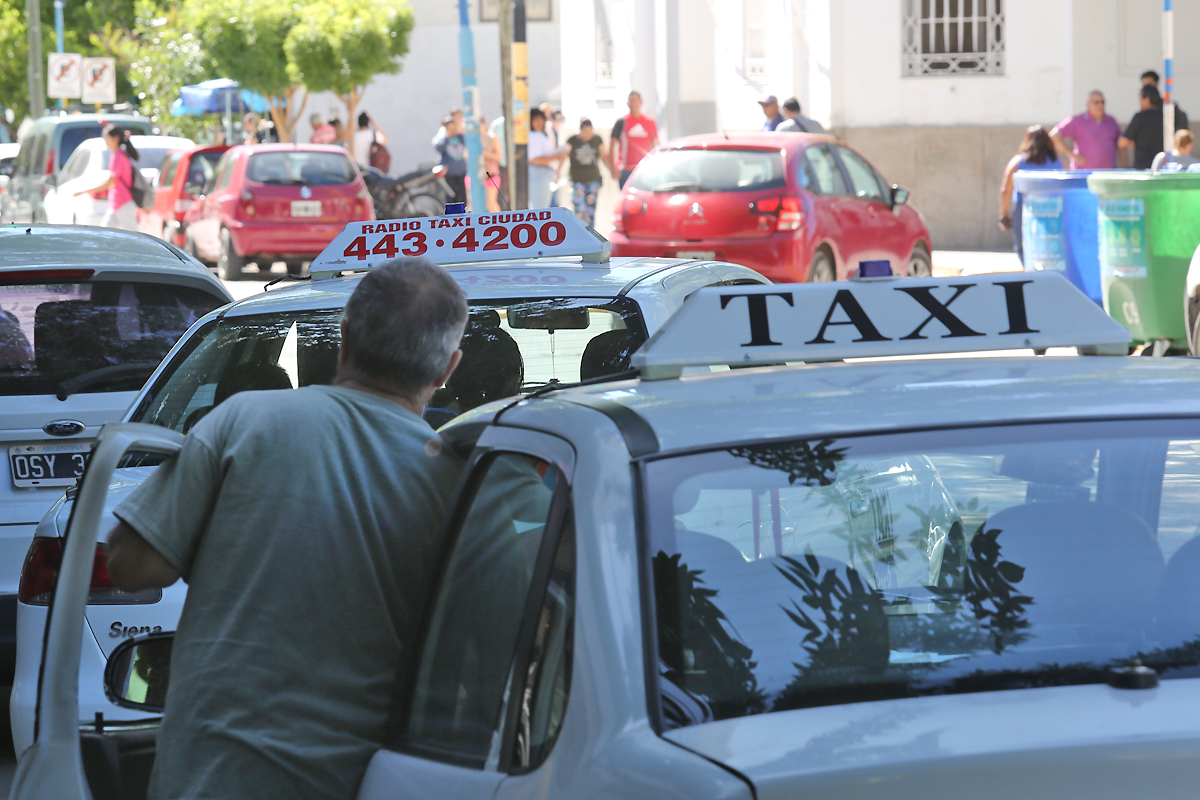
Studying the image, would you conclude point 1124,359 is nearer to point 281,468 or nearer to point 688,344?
point 688,344

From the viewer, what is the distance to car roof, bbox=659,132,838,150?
48.2 ft

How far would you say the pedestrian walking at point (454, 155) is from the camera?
24.5 meters

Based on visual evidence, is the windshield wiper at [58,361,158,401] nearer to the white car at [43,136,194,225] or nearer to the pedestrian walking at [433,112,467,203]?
the white car at [43,136,194,225]

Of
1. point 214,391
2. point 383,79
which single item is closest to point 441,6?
point 383,79

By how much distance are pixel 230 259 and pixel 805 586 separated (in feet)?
61.5

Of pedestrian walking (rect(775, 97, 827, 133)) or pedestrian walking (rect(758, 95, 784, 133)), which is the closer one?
pedestrian walking (rect(775, 97, 827, 133))

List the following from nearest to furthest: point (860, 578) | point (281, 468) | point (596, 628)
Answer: point (596, 628), point (860, 578), point (281, 468)

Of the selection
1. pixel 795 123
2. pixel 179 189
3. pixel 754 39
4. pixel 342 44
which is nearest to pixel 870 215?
pixel 795 123

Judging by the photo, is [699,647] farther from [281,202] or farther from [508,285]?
[281,202]

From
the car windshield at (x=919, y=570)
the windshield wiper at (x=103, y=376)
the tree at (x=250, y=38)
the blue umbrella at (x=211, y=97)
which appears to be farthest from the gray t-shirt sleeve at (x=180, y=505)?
the blue umbrella at (x=211, y=97)

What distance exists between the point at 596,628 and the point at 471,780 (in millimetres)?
345

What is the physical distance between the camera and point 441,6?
4819 cm

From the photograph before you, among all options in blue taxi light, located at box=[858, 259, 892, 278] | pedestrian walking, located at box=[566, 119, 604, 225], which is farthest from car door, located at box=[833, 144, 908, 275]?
blue taxi light, located at box=[858, 259, 892, 278]

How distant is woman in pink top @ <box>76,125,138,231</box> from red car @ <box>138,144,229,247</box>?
2112mm
